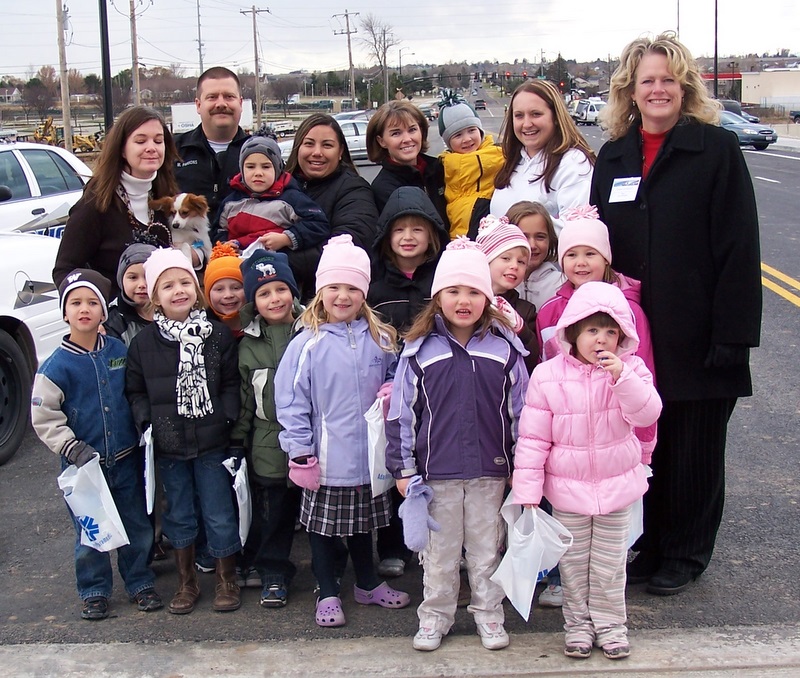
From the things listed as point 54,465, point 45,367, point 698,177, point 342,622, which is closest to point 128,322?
point 45,367

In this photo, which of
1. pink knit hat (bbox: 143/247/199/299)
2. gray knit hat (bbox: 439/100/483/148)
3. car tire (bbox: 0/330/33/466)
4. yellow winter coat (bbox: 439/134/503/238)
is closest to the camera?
pink knit hat (bbox: 143/247/199/299)

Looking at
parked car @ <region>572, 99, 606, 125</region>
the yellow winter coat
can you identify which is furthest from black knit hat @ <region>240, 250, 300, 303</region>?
parked car @ <region>572, 99, 606, 125</region>

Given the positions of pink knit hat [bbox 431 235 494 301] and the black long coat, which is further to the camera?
the black long coat

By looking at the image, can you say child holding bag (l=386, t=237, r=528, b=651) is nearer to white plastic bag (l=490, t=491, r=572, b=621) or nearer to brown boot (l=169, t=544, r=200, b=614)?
white plastic bag (l=490, t=491, r=572, b=621)

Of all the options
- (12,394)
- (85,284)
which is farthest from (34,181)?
(85,284)

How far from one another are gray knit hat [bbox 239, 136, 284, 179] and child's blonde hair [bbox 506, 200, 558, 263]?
1156mm

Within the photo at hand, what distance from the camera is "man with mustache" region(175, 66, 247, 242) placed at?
15.4 ft

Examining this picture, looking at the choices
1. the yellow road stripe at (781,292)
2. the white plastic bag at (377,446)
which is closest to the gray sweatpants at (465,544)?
the white plastic bag at (377,446)

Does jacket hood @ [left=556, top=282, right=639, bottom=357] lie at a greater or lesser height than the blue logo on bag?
greater

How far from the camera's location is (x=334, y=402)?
3.54 metres

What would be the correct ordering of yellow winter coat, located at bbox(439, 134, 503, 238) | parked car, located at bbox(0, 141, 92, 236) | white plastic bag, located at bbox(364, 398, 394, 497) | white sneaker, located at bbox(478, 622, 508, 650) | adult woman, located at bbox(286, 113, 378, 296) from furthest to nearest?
1. parked car, located at bbox(0, 141, 92, 236)
2. yellow winter coat, located at bbox(439, 134, 503, 238)
3. adult woman, located at bbox(286, 113, 378, 296)
4. white plastic bag, located at bbox(364, 398, 394, 497)
5. white sneaker, located at bbox(478, 622, 508, 650)

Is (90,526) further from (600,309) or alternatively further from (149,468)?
(600,309)

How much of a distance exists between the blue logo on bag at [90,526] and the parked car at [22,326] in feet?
7.71

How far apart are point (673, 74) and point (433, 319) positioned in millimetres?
1385
